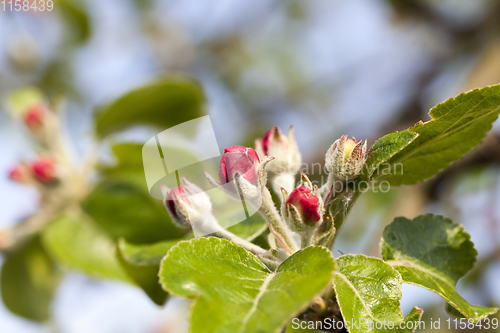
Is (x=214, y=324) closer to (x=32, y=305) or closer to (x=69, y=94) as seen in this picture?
(x=32, y=305)

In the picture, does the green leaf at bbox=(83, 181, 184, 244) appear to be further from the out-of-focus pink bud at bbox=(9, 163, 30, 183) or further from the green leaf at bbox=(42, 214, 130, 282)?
the out-of-focus pink bud at bbox=(9, 163, 30, 183)

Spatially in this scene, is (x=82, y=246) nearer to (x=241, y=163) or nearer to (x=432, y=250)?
(x=241, y=163)

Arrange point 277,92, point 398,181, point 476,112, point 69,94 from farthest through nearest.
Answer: point 277,92 < point 69,94 < point 398,181 < point 476,112

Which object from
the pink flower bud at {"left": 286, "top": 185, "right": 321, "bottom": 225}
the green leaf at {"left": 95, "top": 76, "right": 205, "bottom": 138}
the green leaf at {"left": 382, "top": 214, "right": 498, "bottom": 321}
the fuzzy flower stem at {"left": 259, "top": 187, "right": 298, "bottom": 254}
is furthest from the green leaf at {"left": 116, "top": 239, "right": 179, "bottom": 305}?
the green leaf at {"left": 95, "top": 76, "right": 205, "bottom": 138}

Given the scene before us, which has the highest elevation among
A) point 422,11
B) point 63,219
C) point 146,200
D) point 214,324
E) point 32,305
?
point 422,11

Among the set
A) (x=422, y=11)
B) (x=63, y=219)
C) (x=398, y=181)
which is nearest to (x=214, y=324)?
(x=398, y=181)

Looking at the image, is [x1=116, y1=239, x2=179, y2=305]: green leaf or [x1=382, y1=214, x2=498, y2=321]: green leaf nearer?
[x1=382, y1=214, x2=498, y2=321]: green leaf

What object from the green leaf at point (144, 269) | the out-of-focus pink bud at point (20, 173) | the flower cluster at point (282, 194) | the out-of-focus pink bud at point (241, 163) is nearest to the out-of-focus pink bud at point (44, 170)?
the out-of-focus pink bud at point (20, 173)
